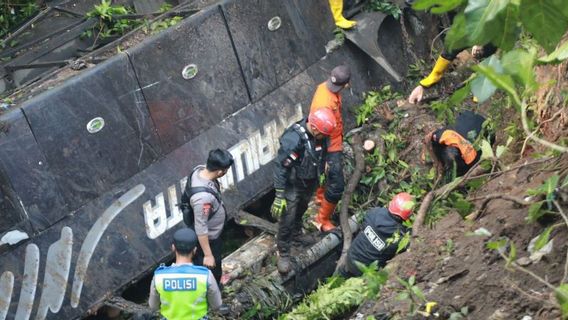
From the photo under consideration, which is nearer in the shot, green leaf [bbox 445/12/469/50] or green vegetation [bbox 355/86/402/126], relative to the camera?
green leaf [bbox 445/12/469/50]

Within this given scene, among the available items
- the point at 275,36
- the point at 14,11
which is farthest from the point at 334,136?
the point at 14,11

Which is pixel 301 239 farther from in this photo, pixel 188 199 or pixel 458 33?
pixel 458 33

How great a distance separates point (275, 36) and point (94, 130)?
2.37 meters

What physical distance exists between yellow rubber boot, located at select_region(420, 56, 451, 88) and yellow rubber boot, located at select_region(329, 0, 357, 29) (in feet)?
3.57

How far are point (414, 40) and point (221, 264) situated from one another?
393 cm

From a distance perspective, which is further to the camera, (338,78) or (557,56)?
(338,78)

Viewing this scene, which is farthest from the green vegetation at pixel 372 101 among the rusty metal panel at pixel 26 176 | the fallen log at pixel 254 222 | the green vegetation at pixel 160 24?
the rusty metal panel at pixel 26 176

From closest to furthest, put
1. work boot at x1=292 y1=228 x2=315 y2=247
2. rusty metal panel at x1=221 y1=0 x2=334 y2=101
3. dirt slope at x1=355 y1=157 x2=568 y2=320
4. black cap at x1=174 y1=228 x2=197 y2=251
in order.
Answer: dirt slope at x1=355 y1=157 x2=568 y2=320, black cap at x1=174 y1=228 x2=197 y2=251, work boot at x1=292 y1=228 x2=315 y2=247, rusty metal panel at x1=221 y1=0 x2=334 y2=101

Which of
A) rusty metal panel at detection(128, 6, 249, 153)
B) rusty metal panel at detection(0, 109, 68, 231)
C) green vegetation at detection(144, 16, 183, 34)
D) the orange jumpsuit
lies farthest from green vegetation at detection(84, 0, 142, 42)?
the orange jumpsuit

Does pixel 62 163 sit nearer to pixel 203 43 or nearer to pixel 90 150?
pixel 90 150

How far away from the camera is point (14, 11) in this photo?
Result: 9766mm

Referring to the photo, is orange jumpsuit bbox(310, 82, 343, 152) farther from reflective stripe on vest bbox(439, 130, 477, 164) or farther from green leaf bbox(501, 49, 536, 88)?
green leaf bbox(501, 49, 536, 88)

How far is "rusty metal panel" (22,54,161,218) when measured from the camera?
743 cm

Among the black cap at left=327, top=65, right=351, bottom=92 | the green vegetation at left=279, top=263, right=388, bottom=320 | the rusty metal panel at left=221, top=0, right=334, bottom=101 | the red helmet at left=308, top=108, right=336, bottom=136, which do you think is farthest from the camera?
the rusty metal panel at left=221, top=0, right=334, bottom=101
